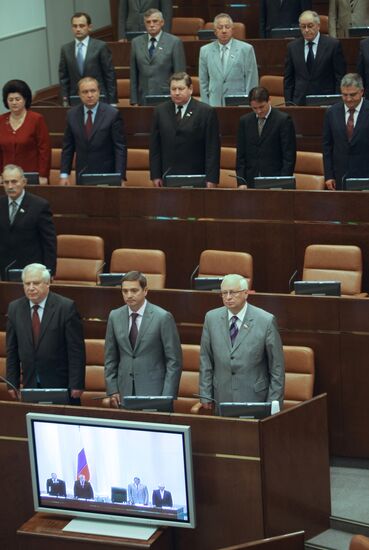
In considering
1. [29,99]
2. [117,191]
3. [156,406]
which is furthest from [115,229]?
[156,406]

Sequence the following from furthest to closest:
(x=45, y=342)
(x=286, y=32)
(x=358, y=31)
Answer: (x=286, y=32)
(x=358, y=31)
(x=45, y=342)

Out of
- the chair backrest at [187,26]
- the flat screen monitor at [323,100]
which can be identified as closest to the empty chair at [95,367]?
the flat screen monitor at [323,100]

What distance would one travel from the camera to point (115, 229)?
8250 mm

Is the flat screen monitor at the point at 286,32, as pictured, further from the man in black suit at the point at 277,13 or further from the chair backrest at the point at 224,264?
the chair backrest at the point at 224,264

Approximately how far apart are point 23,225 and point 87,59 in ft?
7.19

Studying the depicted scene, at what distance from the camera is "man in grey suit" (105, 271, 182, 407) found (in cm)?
662

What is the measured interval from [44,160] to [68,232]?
1.73ft

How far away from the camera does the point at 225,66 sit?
29.6 ft

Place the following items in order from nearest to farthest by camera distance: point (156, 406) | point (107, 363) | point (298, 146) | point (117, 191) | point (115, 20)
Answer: point (156, 406) → point (107, 363) → point (117, 191) → point (298, 146) → point (115, 20)

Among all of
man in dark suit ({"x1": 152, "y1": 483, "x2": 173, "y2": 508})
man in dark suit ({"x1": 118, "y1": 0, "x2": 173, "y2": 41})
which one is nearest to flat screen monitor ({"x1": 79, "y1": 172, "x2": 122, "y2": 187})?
man in dark suit ({"x1": 118, "y1": 0, "x2": 173, "y2": 41})

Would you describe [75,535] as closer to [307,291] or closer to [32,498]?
[32,498]

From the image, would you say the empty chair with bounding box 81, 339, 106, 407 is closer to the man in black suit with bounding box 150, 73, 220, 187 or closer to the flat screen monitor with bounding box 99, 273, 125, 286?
the flat screen monitor with bounding box 99, 273, 125, 286

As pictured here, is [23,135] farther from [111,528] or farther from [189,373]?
[111,528]

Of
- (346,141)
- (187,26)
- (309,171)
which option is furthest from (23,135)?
(187,26)
